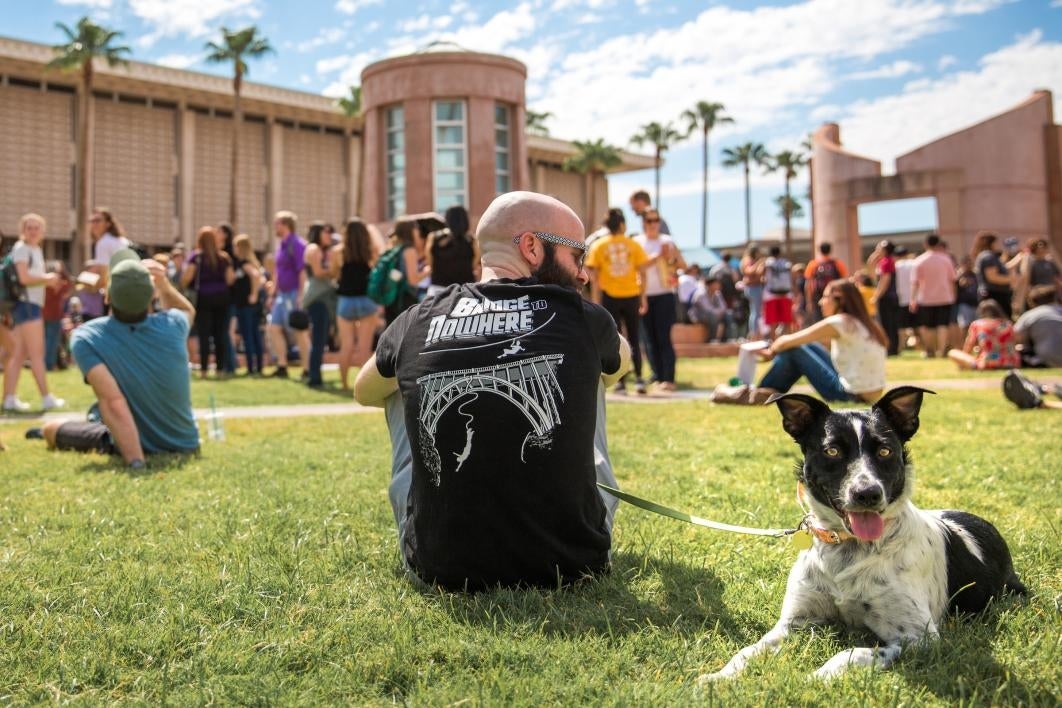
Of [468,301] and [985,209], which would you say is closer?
[468,301]

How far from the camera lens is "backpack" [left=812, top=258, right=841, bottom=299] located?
54.1ft

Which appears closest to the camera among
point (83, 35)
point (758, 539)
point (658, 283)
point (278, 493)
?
point (758, 539)

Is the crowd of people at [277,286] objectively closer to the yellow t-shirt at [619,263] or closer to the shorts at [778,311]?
the yellow t-shirt at [619,263]

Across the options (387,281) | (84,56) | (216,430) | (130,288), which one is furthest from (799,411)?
(84,56)

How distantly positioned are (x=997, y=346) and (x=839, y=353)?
20.3 feet

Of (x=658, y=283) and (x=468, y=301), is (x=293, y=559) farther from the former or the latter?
(x=658, y=283)

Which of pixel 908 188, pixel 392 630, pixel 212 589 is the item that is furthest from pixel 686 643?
pixel 908 188

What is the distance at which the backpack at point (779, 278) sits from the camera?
16.9 meters

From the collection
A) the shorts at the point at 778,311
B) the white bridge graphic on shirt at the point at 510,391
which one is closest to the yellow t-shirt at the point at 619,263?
the shorts at the point at 778,311

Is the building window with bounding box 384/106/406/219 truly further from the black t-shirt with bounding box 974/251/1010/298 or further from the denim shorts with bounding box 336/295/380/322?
the black t-shirt with bounding box 974/251/1010/298

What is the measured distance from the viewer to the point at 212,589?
11.1 ft

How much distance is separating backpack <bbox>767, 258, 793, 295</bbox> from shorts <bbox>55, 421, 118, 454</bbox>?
12.8 meters

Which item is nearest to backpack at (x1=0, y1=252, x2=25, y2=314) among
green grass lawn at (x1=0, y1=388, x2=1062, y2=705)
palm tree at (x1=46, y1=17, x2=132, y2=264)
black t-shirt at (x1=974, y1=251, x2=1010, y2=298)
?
green grass lawn at (x1=0, y1=388, x2=1062, y2=705)

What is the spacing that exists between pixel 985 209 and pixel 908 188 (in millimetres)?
2610
